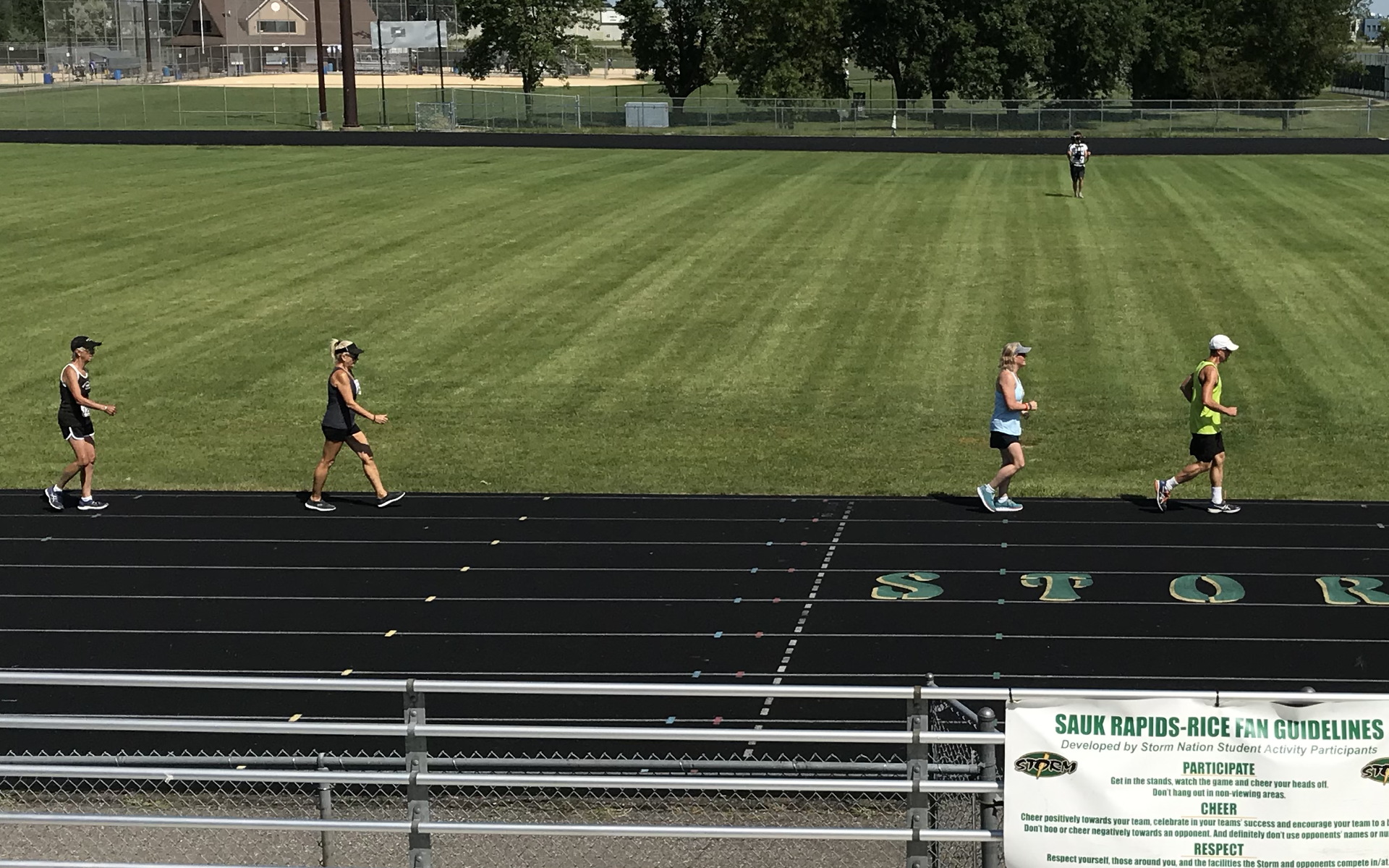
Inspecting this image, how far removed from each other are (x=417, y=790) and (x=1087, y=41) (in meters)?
83.8

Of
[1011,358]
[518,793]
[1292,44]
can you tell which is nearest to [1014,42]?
[1292,44]

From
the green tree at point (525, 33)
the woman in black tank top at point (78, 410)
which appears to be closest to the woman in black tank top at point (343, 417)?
the woman in black tank top at point (78, 410)

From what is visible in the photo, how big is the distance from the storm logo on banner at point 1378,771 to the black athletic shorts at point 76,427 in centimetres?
1357

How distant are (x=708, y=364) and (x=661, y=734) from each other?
1734 centimetres

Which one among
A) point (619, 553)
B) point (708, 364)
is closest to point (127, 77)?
point (708, 364)

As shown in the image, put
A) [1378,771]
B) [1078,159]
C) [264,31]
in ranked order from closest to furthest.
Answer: [1378,771] → [1078,159] → [264,31]

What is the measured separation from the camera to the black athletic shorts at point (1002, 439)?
17.1 meters

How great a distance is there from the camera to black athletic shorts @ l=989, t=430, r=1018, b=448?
17.1 meters

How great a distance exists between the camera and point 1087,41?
86.4 metres

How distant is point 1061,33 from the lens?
286 ft

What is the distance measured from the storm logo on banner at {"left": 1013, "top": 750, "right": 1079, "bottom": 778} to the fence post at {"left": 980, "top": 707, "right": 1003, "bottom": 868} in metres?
0.46

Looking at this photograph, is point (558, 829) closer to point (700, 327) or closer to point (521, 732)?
point (521, 732)

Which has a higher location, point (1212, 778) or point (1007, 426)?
point (1212, 778)

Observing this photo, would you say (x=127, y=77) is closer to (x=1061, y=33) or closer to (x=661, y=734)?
(x=1061, y=33)
